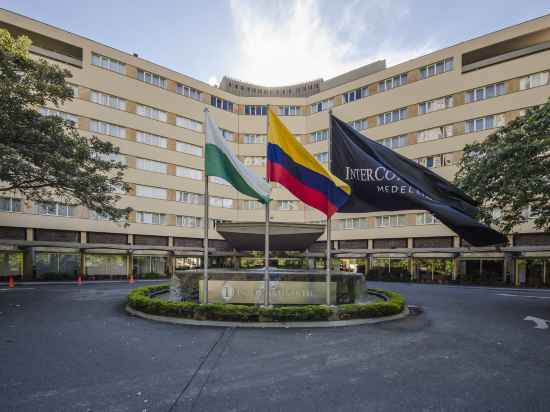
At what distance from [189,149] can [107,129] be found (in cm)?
957

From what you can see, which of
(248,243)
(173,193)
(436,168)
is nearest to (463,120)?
(436,168)

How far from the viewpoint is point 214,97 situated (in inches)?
1826

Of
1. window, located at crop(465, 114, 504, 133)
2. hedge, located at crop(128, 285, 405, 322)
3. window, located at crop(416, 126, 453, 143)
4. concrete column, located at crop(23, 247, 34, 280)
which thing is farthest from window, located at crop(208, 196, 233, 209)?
hedge, located at crop(128, 285, 405, 322)

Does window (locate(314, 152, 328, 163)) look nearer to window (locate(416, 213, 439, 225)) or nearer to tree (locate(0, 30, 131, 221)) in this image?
window (locate(416, 213, 439, 225))

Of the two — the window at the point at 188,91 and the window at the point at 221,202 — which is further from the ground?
the window at the point at 188,91

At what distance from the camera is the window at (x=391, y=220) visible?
3819 centimetres

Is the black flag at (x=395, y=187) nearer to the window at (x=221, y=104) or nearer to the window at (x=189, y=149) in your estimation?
the window at (x=189, y=149)

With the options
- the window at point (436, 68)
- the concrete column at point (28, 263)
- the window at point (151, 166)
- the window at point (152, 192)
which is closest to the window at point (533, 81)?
the window at point (436, 68)

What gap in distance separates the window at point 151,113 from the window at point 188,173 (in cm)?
611

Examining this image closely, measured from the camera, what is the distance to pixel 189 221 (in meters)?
42.4

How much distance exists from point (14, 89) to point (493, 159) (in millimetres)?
20961

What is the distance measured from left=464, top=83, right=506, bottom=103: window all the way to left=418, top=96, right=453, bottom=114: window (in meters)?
1.61

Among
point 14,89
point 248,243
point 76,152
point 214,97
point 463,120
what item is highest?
point 214,97

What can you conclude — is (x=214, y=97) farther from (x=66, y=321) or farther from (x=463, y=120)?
(x=66, y=321)
